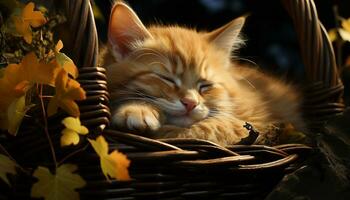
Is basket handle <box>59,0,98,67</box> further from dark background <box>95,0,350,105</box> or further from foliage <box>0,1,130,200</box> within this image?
dark background <box>95,0,350,105</box>

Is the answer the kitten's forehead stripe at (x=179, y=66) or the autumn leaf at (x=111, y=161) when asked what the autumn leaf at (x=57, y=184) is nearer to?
the autumn leaf at (x=111, y=161)

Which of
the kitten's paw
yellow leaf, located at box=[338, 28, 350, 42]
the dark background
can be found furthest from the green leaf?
the dark background

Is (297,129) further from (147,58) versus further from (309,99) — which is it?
(147,58)

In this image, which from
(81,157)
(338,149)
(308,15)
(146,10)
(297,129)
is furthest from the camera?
(146,10)

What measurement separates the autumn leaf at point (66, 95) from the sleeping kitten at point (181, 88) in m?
0.25

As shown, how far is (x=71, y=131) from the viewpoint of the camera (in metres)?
0.99

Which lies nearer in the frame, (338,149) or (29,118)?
(29,118)

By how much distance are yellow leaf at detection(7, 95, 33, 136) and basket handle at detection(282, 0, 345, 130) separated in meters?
0.80

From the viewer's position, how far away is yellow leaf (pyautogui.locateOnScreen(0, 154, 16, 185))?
3.22 feet

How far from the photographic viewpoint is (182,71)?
1533 mm

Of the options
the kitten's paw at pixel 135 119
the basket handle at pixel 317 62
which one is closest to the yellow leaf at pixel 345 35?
the basket handle at pixel 317 62

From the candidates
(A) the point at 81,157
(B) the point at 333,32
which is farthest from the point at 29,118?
(B) the point at 333,32

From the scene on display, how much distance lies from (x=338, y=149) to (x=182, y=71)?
472mm

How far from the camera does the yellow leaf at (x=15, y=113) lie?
1.01 metres
